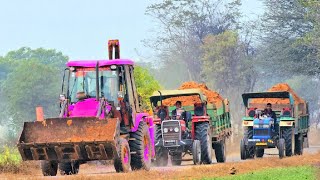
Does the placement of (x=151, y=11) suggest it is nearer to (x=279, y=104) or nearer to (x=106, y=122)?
(x=279, y=104)

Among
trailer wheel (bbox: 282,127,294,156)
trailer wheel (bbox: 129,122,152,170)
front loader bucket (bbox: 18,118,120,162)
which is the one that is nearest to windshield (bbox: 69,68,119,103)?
trailer wheel (bbox: 129,122,152,170)

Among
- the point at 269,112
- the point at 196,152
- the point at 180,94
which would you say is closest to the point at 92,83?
the point at 196,152

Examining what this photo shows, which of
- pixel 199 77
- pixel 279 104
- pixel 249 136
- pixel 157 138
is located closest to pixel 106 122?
pixel 157 138

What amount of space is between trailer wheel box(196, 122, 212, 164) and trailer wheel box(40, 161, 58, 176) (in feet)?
28.5

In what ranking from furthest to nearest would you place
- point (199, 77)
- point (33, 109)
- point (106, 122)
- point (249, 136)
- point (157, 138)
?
point (33, 109)
point (199, 77)
point (249, 136)
point (157, 138)
point (106, 122)

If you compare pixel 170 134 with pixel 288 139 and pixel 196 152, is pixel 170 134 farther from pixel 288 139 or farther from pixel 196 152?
pixel 288 139

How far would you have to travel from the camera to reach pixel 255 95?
134 feet

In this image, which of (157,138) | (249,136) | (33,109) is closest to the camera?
(157,138)

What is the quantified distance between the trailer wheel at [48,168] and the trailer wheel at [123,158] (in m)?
1.98

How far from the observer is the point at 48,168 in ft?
91.6

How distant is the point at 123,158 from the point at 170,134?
8.75 m

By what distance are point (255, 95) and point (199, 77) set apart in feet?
161

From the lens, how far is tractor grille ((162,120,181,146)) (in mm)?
35625

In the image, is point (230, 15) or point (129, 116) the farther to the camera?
point (230, 15)
